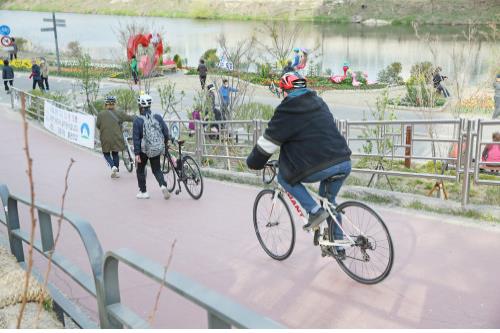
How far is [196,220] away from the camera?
7.38 m

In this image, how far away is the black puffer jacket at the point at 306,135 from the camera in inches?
188

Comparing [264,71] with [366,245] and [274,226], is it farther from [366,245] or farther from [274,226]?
[366,245]

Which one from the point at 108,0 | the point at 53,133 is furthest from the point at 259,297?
the point at 108,0

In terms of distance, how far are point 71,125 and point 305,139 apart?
9.93m

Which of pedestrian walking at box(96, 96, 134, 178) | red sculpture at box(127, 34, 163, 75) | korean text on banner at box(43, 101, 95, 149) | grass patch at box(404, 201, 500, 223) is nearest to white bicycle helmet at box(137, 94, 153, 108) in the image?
pedestrian walking at box(96, 96, 134, 178)

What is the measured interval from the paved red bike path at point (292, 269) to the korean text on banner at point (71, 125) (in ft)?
15.2

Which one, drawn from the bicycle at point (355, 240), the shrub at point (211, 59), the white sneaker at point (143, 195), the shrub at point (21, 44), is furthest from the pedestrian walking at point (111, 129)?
the shrub at point (21, 44)

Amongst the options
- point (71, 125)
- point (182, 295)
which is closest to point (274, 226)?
point (182, 295)

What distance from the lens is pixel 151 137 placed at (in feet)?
26.3

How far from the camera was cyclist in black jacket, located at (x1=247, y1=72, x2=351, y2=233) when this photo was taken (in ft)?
15.7

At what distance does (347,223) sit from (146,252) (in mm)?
2324

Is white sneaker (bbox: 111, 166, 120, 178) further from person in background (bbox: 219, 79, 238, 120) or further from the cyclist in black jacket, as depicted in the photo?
the cyclist in black jacket

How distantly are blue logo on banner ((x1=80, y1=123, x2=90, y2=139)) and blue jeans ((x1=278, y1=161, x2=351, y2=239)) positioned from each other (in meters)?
8.72

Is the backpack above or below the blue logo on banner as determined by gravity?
above
